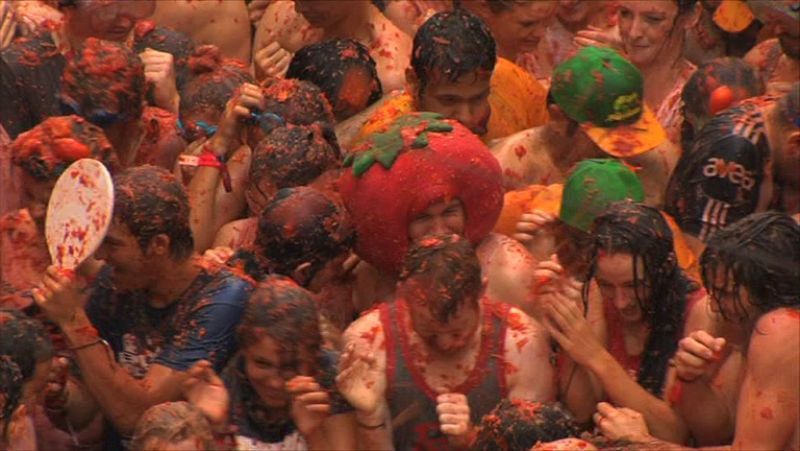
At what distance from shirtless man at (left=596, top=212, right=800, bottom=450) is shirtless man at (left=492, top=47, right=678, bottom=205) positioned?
5.08 ft

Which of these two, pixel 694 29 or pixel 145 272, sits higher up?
pixel 145 272

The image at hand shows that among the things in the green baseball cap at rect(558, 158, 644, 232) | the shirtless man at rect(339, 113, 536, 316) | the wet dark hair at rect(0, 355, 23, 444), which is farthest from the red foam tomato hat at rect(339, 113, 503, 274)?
the wet dark hair at rect(0, 355, 23, 444)

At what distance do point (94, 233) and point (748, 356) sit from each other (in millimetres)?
2040

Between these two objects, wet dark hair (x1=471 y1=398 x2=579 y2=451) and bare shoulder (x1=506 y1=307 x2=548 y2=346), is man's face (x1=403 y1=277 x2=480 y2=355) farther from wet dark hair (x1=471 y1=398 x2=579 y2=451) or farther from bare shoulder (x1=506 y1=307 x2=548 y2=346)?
wet dark hair (x1=471 y1=398 x2=579 y2=451)

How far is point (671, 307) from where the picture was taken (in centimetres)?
799

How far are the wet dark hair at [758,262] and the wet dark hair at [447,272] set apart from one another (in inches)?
27.1

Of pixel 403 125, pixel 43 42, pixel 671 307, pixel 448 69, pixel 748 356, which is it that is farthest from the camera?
pixel 43 42

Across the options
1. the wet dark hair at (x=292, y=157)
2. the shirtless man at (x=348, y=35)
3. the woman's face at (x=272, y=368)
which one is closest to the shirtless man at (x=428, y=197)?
the wet dark hair at (x=292, y=157)

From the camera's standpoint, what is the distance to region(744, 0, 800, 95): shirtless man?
384 inches

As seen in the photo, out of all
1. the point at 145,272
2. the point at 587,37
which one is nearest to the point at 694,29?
the point at 587,37

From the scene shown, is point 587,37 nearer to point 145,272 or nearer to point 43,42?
point 43,42

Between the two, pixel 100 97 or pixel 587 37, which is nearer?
pixel 100 97

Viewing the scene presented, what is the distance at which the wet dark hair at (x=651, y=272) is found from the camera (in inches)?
311

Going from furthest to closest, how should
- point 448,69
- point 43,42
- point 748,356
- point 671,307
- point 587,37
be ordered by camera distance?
point 587,37 < point 43,42 < point 448,69 < point 671,307 < point 748,356
